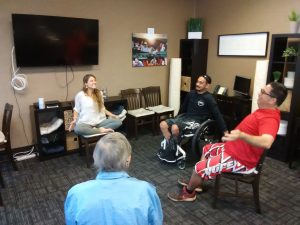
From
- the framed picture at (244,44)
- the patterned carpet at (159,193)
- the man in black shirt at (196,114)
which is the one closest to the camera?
the patterned carpet at (159,193)

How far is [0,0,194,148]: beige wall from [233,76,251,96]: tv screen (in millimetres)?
1292

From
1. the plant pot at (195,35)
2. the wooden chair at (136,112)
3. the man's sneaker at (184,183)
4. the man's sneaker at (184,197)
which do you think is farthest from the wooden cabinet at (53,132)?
the plant pot at (195,35)

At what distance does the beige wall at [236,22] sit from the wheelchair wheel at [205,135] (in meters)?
1.42

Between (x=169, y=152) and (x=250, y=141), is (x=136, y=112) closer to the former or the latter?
(x=169, y=152)

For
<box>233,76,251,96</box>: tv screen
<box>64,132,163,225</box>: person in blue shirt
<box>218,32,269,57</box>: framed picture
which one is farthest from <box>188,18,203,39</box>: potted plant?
<box>64,132,163,225</box>: person in blue shirt

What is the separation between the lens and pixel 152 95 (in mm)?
4629

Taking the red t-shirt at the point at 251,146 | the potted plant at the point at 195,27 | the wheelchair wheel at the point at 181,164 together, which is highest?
the potted plant at the point at 195,27

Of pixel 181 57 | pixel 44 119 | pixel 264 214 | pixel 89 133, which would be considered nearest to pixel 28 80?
pixel 44 119

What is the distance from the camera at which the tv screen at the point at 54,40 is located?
10.3 ft

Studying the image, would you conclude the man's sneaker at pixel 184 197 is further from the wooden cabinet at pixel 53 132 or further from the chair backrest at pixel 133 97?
the chair backrest at pixel 133 97

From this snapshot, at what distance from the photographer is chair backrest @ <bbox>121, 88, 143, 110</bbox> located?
4.29 m

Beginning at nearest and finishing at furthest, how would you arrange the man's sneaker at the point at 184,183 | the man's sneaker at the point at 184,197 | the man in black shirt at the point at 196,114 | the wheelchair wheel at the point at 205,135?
1. the man's sneaker at the point at 184,197
2. the man's sneaker at the point at 184,183
3. the wheelchair wheel at the point at 205,135
4. the man in black shirt at the point at 196,114

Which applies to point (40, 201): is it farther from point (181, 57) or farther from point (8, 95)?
point (181, 57)

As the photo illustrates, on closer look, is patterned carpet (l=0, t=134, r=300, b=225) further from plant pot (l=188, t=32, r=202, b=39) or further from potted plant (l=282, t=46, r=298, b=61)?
plant pot (l=188, t=32, r=202, b=39)
